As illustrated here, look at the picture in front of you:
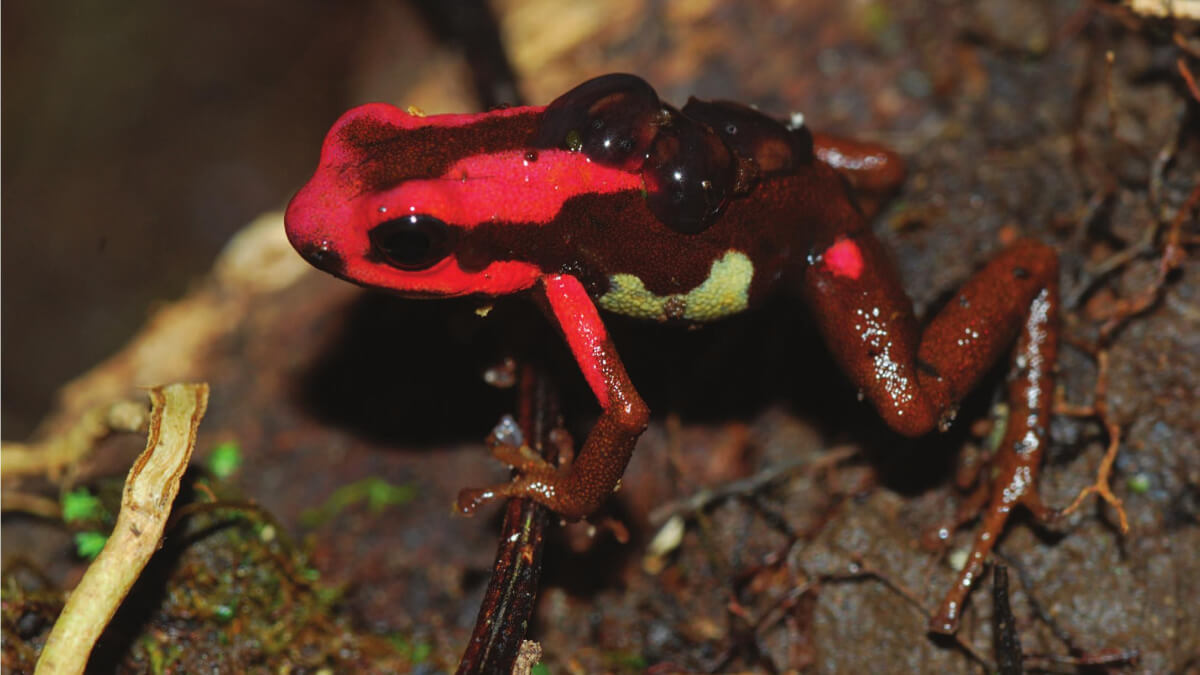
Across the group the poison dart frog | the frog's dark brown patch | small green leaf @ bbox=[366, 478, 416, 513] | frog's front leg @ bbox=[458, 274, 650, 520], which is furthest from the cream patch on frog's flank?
small green leaf @ bbox=[366, 478, 416, 513]

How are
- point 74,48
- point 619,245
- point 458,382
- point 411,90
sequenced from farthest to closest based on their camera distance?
point 74,48
point 411,90
point 458,382
point 619,245

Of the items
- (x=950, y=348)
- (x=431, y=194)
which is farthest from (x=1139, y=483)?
(x=431, y=194)

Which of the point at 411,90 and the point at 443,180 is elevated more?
the point at 443,180

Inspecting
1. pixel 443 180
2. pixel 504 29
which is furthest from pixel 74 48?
pixel 443 180

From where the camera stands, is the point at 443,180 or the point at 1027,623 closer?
the point at 443,180

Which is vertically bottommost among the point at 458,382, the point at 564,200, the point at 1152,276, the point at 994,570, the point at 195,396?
the point at 994,570

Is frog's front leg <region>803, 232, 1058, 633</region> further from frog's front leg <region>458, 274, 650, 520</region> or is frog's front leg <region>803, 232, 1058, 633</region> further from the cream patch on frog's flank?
frog's front leg <region>458, 274, 650, 520</region>

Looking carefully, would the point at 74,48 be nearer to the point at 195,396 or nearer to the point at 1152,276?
the point at 195,396
